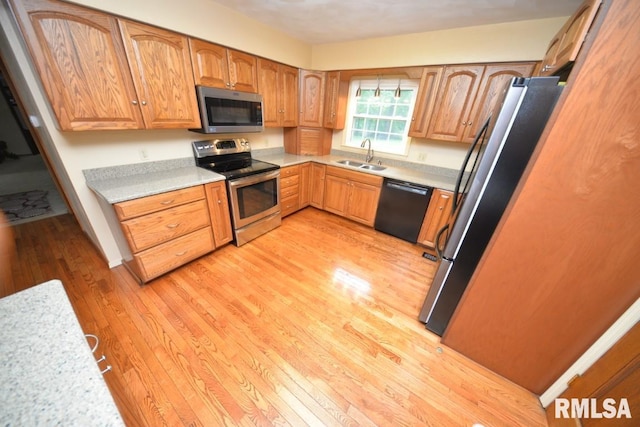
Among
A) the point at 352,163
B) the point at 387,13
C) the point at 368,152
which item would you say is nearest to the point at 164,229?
the point at 352,163

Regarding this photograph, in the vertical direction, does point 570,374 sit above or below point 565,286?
below

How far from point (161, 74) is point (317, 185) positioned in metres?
2.14

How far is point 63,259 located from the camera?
7.09 ft

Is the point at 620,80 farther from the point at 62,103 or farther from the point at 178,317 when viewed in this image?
the point at 62,103

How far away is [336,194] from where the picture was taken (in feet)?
10.5

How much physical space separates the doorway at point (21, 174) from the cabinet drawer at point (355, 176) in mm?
3241

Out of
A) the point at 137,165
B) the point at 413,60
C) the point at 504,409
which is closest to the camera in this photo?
the point at 504,409

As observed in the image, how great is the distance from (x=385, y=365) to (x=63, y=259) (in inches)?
123

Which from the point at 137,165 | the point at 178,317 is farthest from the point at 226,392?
the point at 137,165

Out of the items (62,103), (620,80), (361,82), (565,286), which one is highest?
(361,82)

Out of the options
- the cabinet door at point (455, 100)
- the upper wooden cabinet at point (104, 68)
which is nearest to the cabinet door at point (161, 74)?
the upper wooden cabinet at point (104, 68)

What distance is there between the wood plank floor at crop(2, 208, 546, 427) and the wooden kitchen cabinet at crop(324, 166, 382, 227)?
0.80m

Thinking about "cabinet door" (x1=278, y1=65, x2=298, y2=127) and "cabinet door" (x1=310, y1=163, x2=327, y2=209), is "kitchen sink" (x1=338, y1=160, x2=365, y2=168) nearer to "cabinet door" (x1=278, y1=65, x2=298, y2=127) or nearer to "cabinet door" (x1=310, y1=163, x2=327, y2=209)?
"cabinet door" (x1=310, y1=163, x2=327, y2=209)

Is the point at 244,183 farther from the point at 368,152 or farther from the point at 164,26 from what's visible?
the point at 368,152
